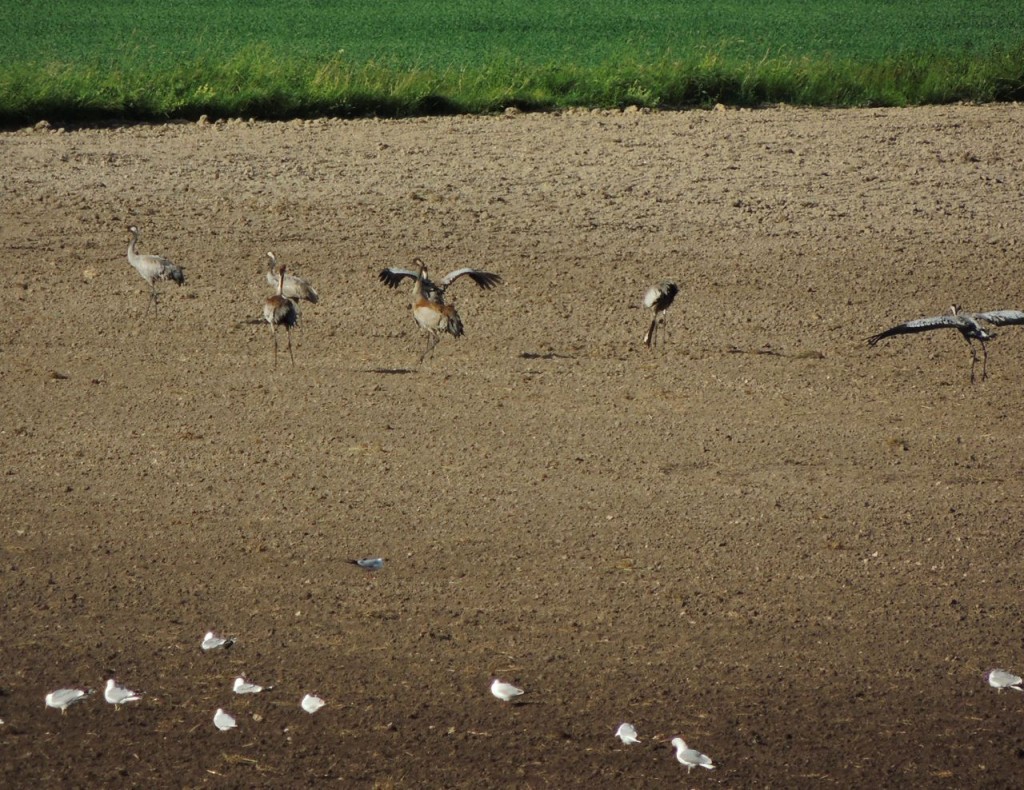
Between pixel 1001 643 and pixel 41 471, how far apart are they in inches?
205

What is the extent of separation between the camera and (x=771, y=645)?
6707mm

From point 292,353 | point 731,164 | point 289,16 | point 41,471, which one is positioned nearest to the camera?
point 41,471

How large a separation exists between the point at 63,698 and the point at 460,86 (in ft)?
45.4

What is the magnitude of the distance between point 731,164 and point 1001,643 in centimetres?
984

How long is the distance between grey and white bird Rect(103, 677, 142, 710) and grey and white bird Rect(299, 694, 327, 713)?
0.69m

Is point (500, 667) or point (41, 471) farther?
point (41, 471)

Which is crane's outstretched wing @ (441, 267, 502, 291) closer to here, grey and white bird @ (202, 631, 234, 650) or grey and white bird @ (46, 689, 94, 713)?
grey and white bird @ (202, 631, 234, 650)

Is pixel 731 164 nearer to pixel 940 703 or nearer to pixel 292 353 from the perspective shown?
pixel 292 353

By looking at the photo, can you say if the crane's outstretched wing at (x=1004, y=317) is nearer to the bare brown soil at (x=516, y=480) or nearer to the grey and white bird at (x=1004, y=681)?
the bare brown soil at (x=516, y=480)

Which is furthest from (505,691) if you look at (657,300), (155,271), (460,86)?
(460,86)

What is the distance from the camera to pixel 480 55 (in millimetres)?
24578

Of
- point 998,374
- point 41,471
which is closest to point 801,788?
point 41,471

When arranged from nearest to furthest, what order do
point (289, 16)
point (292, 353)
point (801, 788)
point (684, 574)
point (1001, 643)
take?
point (801, 788)
point (1001, 643)
point (684, 574)
point (292, 353)
point (289, 16)

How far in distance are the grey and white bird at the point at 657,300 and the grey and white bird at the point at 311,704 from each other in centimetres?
556
